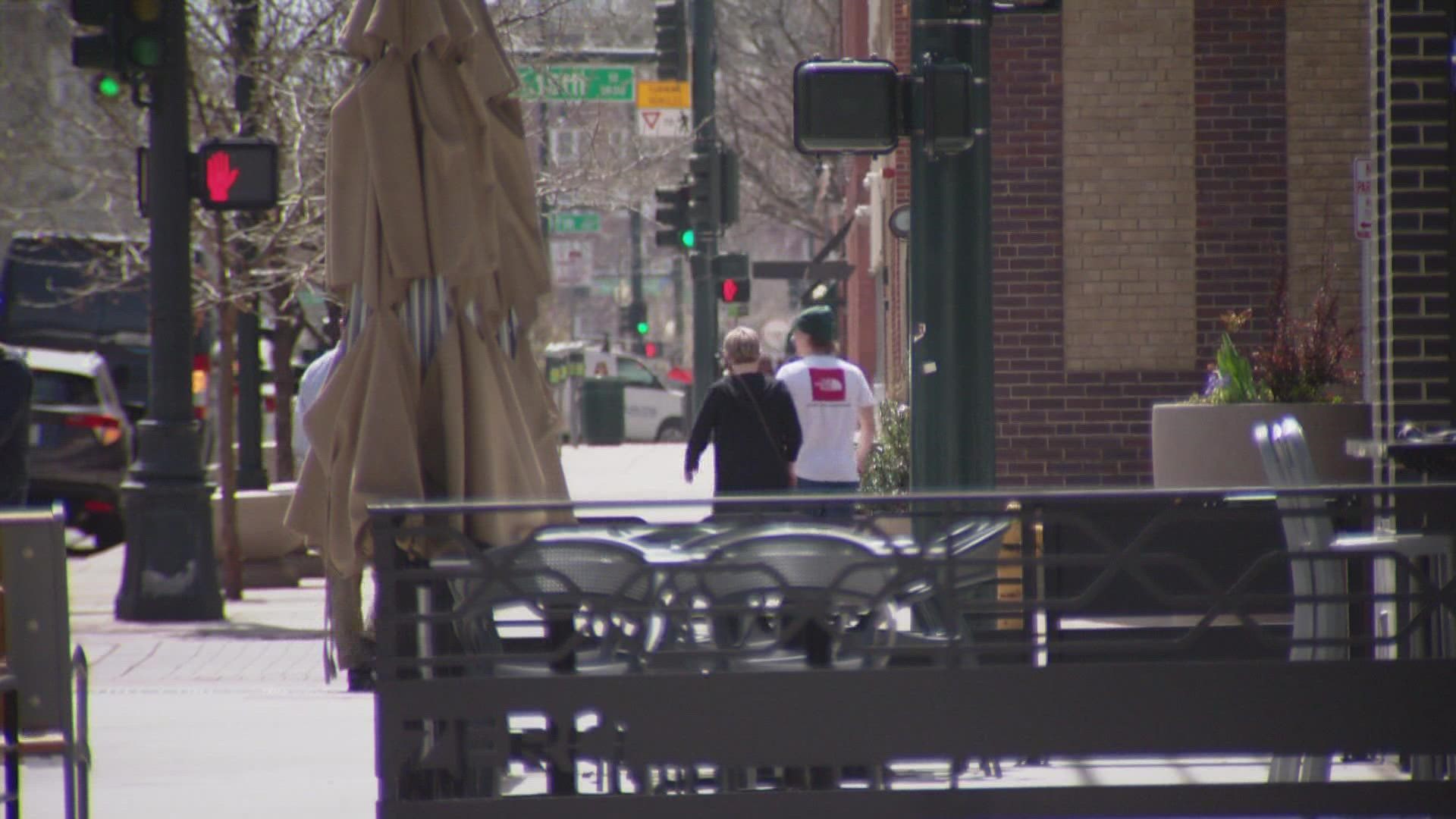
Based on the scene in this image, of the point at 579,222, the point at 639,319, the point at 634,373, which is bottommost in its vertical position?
the point at 634,373

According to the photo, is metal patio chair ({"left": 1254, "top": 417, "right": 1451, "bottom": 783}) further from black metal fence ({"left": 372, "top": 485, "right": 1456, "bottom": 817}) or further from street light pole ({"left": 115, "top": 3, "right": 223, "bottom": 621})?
street light pole ({"left": 115, "top": 3, "right": 223, "bottom": 621})

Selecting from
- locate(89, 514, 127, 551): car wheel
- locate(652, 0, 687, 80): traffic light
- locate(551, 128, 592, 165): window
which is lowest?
locate(89, 514, 127, 551): car wheel

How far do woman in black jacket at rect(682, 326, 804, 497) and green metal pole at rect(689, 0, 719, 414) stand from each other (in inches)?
341

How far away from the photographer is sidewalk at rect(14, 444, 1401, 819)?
674 centimetres

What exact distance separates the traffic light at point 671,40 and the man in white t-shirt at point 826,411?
9643 mm

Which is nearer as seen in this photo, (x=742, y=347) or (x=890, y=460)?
(x=742, y=347)

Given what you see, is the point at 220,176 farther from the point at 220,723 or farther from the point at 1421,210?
the point at 1421,210

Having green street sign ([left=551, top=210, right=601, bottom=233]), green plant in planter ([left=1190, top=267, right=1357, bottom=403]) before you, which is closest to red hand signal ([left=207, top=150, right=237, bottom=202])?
green plant in planter ([left=1190, top=267, right=1357, bottom=403])

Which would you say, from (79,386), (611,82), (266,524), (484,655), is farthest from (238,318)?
(484,655)

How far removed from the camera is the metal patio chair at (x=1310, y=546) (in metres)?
4.86

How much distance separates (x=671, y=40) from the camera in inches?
768

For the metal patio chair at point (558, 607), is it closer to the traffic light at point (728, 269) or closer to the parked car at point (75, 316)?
the traffic light at point (728, 269)

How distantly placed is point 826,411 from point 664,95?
36.9 ft

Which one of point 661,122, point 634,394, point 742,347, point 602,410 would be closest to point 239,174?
point 742,347
